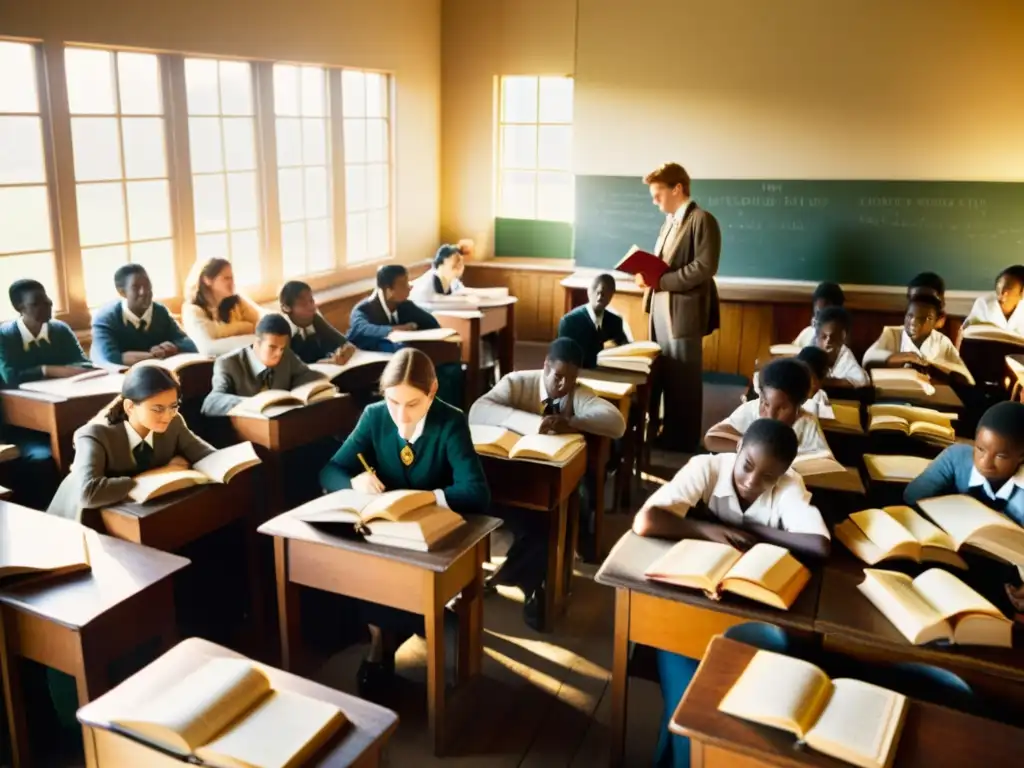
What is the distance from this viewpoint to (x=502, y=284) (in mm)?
8406

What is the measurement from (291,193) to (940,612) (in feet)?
18.2

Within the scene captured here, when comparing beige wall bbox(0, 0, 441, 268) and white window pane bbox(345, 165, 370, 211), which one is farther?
white window pane bbox(345, 165, 370, 211)

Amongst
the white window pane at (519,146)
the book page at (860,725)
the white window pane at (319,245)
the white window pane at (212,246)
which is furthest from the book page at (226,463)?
the white window pane at (519,146)

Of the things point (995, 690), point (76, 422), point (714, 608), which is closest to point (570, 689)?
point (714, 608)

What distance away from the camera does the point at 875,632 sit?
212 cm

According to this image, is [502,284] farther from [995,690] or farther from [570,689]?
[995,690]

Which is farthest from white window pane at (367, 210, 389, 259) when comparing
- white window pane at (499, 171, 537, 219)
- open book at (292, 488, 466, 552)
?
open book at (292, 488, 466, 552)

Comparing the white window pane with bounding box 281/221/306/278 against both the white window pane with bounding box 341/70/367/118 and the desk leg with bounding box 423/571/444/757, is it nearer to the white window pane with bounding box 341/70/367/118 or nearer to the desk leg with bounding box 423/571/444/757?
the white window pane with bounding box 341/70/367/118

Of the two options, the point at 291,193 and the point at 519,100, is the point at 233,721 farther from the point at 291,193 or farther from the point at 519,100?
the point at 519,100

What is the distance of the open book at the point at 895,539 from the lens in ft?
7.95

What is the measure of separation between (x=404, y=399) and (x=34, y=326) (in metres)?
2.25

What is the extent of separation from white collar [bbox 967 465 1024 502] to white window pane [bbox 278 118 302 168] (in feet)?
16.8

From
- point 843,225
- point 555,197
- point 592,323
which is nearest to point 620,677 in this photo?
point 592,323

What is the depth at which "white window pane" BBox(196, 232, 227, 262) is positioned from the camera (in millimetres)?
5730
